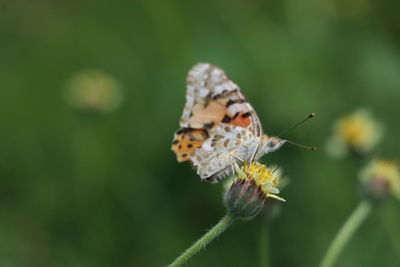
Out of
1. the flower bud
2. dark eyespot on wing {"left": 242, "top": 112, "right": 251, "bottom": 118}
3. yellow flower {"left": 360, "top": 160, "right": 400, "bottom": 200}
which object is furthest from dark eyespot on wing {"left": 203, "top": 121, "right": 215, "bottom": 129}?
yellow flower {"left": 360, "top": 160, "right": 400, "bottom": 200}

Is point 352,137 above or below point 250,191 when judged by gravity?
below

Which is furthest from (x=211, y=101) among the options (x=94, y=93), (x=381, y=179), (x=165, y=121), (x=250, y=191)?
(x=94, y=93)

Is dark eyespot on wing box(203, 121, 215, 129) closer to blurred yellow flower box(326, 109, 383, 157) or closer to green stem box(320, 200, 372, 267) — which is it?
green stem box(320, 200, 372, 267)

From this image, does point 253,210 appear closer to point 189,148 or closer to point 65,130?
point 189,148

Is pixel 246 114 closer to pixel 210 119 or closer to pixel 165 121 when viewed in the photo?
pixel 210 119

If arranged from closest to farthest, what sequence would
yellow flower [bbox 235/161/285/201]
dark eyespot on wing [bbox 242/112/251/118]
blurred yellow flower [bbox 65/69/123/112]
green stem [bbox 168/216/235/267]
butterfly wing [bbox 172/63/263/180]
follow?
green stem [bbox 168/216/235/267] < yellow flower [bbox 235/161/285/201] < butterfly wing [bbox 172/63/263/180] < dark eyespot on wing [bbox 242/112/251/118] < blurred yellow flower [bbox 65/69/123/112]

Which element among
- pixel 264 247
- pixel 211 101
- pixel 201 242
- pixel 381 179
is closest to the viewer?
pixel 201 242

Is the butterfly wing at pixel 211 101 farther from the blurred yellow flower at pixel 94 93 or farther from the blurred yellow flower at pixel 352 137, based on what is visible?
the blurred yellow flower at pixel 94 93
